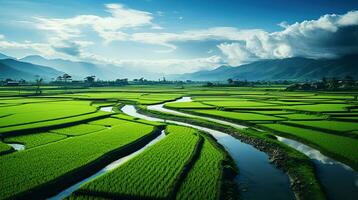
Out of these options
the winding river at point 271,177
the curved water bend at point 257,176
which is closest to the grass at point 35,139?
the winding river at point 271,177

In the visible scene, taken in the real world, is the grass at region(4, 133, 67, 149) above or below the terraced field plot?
above

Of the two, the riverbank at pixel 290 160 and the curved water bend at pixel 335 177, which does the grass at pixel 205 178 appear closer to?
the riverbank at pixel 290 160

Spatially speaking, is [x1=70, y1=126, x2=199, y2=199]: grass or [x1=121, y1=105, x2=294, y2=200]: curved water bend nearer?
[x1=70, y1=126, x2=199, y2=199]: grass

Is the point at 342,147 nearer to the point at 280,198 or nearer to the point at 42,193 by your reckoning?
the point at 280,198

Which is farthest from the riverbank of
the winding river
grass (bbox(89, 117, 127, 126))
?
grass (bbox(89, 117, 127, 126))

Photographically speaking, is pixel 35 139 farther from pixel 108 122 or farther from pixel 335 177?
pixel 335 177

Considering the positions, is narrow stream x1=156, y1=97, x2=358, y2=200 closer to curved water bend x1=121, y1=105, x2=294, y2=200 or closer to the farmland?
the farmland

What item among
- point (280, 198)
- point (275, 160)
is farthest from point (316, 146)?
point (280, 198)
